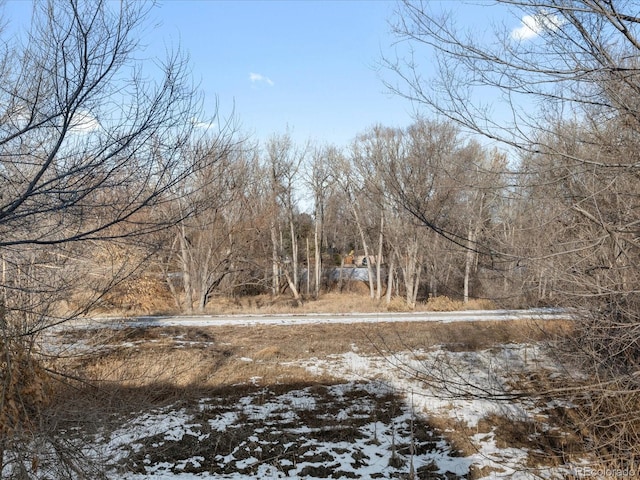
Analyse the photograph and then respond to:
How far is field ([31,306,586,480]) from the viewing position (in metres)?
5.89

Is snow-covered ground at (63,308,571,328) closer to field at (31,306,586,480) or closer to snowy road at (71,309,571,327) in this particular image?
snowy road at (71,309,571,327)

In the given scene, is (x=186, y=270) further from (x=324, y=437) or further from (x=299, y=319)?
(x=324, y=437)

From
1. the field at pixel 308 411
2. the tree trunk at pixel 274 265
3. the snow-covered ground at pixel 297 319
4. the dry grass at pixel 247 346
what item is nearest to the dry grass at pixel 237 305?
the snow-covered ground at pixel 297 319

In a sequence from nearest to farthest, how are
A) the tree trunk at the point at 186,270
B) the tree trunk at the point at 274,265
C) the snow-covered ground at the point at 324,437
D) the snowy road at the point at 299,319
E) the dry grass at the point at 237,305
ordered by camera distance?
the snow-covered ground at the point at 324,437 < the snowy road at the point at 299,319 < the dry grass at the point at 237,305 < the tree trunk at the point at 186,270 < the tree trunk at the point at 274,265

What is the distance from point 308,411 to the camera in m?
9.25

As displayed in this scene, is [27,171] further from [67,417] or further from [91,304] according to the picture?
[67,417]

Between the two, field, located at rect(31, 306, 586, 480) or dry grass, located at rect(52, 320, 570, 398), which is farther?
dry grass, located at rect(52, 320, 570, 398)

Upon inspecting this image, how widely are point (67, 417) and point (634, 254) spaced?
18.5 feet

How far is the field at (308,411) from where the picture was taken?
5.89 m

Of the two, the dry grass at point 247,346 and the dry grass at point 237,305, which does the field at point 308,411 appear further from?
the dry grass at point 237,305

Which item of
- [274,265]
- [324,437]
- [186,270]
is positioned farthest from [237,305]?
[324,437]

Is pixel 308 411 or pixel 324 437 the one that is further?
pixel 308 411

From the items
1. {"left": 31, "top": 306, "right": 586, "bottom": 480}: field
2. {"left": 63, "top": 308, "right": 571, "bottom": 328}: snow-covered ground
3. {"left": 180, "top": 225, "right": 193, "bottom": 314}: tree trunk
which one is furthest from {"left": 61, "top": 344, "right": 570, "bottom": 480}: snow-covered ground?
{"left": 180, "top": 225, "right": 193, "bottom": 314}: tree trunk

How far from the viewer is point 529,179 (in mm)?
4188
